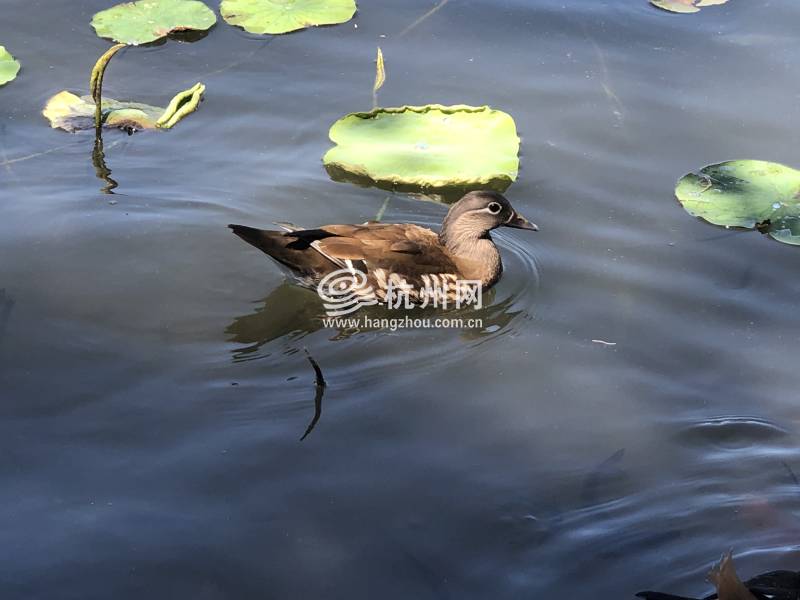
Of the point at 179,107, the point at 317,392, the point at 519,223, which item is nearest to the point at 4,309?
the point at 317,392

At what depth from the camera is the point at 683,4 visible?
31.6 ft

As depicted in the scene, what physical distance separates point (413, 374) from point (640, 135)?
3158 millimetres

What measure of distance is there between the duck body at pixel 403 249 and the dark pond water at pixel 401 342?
0.85ft

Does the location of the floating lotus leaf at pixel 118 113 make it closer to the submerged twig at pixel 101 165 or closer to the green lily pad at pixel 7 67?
the submerged twig at pixel 101 165

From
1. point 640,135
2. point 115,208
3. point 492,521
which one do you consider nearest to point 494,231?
point 640,135

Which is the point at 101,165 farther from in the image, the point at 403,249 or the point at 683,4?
the point at 683,4

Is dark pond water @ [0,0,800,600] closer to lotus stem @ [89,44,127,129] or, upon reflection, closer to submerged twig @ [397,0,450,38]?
submerged twig @ [397,0,450,38]

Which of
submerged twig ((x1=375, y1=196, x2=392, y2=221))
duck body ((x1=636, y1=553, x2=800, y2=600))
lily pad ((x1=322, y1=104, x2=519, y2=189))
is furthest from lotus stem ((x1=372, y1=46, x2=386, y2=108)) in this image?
duck body ((x1=636, y1=553, x2=800, y2=600))

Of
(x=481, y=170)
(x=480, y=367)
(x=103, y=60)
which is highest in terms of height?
(x=103, y=60)

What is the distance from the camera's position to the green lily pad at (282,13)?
898cm

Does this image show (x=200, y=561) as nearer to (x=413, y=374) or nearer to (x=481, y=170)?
(x=413, y=374)

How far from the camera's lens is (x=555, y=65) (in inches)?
349

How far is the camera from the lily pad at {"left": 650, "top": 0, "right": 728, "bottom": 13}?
376 inches

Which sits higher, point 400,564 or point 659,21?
point 659,21
